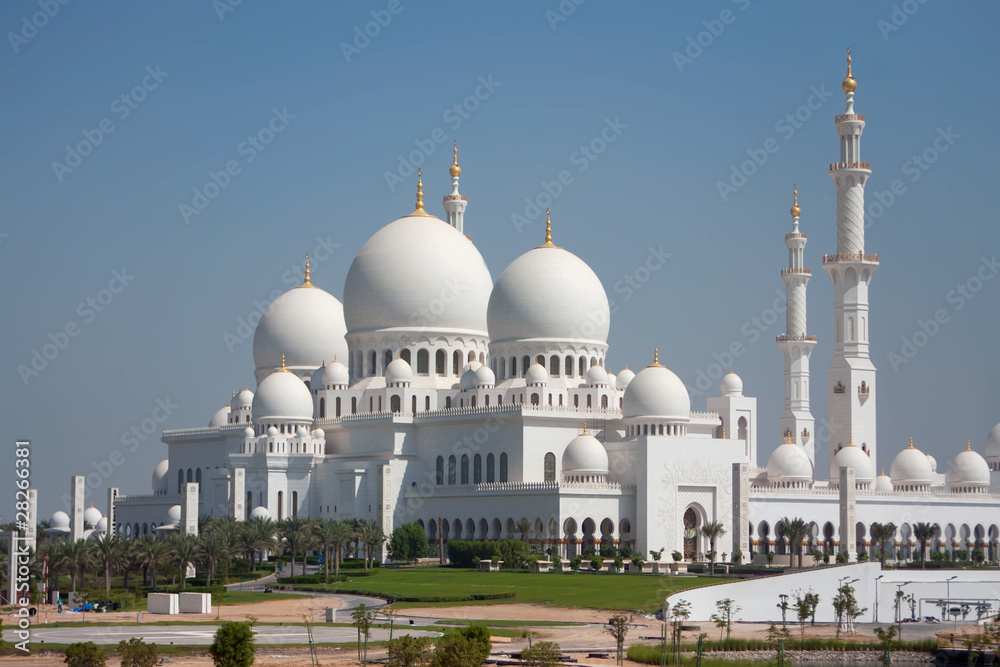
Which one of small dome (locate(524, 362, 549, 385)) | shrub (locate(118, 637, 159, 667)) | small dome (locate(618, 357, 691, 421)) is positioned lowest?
shrub (locate(118, 637, 159, 667))

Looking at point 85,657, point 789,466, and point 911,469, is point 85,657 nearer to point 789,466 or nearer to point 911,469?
point 789,466

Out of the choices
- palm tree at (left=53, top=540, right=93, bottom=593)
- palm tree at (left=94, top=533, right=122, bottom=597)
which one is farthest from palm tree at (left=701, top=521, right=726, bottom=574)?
palm tree at (left=53, top=540, right=93, bottom=593)

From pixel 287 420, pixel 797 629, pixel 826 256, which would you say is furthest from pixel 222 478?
pixel 797 629

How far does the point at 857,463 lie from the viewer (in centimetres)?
7969

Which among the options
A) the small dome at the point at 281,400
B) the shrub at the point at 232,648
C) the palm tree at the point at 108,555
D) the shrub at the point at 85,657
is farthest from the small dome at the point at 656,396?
the shrub at the point at 85,657

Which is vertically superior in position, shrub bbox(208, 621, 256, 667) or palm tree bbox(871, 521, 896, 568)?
palm tree bbox(871, 521, 896, 568)

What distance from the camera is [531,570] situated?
209ft

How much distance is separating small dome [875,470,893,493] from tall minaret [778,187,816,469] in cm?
339

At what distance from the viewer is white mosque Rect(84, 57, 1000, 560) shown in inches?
2798

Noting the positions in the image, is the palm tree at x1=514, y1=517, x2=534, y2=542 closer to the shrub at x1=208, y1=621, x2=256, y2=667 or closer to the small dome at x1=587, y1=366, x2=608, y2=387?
the small dome at x1=587, y1=366, x2=608, y2=387

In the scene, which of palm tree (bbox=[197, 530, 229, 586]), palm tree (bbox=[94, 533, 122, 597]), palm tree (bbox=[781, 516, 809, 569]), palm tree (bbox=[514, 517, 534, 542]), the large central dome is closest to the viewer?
palm tree (bbox=[94, 533, 122, 597])

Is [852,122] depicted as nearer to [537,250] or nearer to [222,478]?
[537,250]

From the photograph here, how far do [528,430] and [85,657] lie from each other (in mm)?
39996

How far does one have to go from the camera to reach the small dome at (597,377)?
75.8 meters
